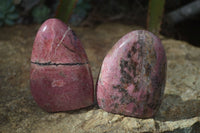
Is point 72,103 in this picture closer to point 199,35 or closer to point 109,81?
point 109,81

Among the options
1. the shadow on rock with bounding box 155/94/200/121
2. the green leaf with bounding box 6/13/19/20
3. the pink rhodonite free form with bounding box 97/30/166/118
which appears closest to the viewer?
the pink rhodonite free form with bounding box 97/30/166/118

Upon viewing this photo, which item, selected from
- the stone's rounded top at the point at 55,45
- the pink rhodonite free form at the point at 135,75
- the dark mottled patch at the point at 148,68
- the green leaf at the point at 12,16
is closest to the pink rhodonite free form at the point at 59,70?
the stone's rounded top at the point at 55,45

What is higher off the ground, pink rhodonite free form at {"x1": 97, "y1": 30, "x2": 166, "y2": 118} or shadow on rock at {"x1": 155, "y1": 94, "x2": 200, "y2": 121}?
pink rhodonite free form at {"x1": 97, "y1": 30, "x2": 166, "y2": 118}

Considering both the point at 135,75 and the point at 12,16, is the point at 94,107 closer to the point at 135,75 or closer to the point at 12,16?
the point at 135,75

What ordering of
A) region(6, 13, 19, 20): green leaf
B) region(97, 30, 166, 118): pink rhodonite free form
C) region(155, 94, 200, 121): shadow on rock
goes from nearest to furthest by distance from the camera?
region(97, 30, 166, 118): pink rhodonite free form → region(155, 94, 200, 121): shadow on rock → region(6, 13, 19, 20): green leaf

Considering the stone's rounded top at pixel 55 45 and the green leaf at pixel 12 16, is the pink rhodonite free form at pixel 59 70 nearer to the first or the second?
the stone's rounded top at pixel 55 45

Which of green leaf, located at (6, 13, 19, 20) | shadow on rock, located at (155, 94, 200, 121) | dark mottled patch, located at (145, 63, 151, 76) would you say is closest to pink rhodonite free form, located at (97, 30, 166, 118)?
dark mottled patch, located at (145, 63, 151, 76)

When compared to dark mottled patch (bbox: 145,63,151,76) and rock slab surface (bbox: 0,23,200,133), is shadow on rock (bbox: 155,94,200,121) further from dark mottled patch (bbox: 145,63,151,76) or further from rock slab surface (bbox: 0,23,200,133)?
dark mottled patch (bbox: 145,63,151,76)
